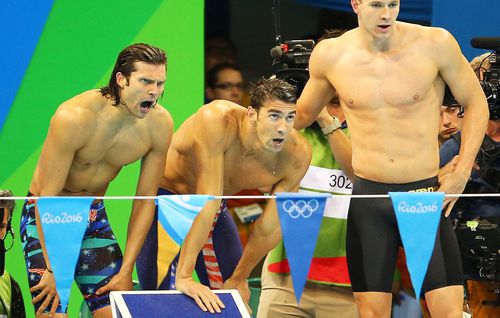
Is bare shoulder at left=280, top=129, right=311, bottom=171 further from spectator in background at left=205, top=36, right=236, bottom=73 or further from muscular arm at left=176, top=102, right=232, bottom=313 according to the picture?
spectator in background at left=205, top=36, right=236, bottom=73

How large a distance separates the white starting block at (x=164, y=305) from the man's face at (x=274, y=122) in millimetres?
746

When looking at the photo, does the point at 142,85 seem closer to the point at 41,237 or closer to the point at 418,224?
the point at 41,237

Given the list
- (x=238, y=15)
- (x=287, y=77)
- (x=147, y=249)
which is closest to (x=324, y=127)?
(x=287, y=77)

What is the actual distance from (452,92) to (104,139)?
1592 millimetres

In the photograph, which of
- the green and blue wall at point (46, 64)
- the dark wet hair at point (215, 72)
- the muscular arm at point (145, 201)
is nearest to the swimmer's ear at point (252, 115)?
the muscular arm at point (145, 201)

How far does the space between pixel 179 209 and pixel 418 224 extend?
99cm

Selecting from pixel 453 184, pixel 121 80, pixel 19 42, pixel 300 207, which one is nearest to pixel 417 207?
pixel 453 184

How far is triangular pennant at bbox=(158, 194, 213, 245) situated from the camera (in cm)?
529

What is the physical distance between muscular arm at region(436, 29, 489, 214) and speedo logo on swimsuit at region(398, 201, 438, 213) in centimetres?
14

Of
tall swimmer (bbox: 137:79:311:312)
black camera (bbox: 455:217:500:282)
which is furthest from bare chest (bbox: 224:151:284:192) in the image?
black camera (bbox: 455:217:500:282)

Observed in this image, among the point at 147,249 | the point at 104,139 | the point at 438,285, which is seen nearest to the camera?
the point at 438,285

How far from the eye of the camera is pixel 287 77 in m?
6.03

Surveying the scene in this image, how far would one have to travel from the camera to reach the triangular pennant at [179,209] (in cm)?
529

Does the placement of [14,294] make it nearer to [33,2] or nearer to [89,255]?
[89,255]
